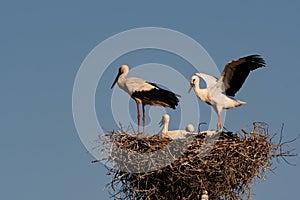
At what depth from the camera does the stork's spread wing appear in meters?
13.0

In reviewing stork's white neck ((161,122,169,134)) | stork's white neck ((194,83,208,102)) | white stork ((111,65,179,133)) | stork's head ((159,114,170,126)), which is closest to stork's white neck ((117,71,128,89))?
white stork ((111,65,179,133))

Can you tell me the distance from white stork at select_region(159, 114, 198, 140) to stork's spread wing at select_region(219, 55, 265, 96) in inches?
30.5

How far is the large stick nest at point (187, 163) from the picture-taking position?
38.6 ft

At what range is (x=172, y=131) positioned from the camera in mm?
13000

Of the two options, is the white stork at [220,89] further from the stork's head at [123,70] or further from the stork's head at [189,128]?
the stork's head at [123,70]

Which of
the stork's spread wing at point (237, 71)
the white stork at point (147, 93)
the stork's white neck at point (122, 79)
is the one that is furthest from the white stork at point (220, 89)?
the stork's white neck at point (122, 79)

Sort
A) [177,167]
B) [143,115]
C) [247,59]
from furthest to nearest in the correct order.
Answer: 1. [143,115]
2. [247,59]
3. [177,167]

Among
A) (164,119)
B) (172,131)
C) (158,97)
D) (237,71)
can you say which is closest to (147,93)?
(158,97)

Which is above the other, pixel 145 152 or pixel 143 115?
pixel 143 115

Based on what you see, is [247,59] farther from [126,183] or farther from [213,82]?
[126,183]

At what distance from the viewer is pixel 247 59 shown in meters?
13.0

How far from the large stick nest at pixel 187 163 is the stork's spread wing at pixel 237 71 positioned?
131 centimetres

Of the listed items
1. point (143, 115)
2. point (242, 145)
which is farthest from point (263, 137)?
point (143, 115)

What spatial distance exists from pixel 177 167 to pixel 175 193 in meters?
0.43
